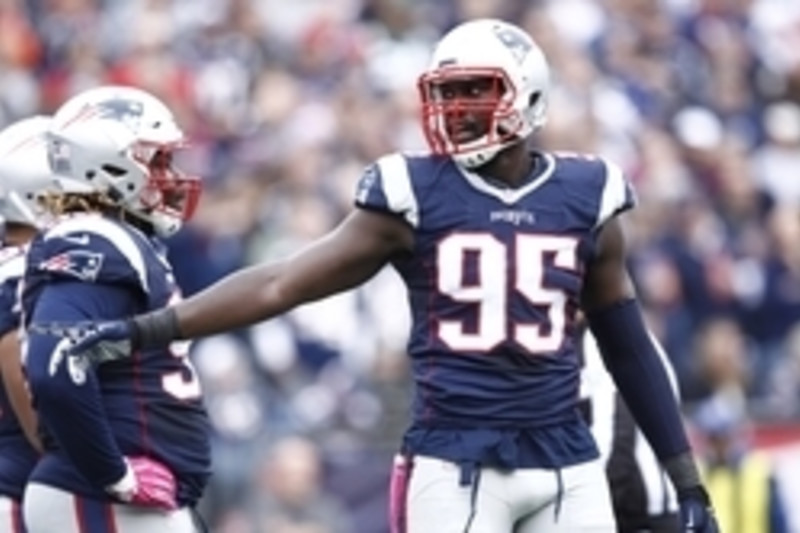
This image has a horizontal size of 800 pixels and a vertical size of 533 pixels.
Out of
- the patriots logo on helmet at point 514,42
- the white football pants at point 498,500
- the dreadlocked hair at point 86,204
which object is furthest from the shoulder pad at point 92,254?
the patriots logo on helmet at point 514,42

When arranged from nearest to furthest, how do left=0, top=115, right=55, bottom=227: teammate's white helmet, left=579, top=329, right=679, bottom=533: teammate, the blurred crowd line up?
left=0, top=115, right=55, bottom=227: teammate's white helmet → left=579, top=329, right=679, bottom=533: teammate → the blurred crowd

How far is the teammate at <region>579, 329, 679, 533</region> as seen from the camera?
852 cm

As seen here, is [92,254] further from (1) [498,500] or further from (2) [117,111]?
(1) [498,500]

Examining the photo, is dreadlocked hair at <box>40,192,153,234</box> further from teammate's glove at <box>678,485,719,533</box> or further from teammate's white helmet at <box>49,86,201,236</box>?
teammate's glove at <box>678,485,719,533</box>

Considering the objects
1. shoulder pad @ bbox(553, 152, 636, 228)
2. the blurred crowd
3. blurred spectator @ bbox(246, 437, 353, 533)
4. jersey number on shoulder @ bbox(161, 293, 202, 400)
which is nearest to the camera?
shoulder pad @ bbox(553, 152, 636, 228)

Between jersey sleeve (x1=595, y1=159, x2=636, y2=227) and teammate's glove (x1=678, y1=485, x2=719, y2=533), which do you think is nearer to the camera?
jersey sleeve (x1=595, y1=159, x2=636, y2=227)

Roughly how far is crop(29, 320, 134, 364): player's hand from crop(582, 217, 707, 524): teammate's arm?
1217 mm

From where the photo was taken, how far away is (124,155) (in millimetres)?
7684

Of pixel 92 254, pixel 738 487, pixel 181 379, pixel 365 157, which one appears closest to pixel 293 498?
Answer: pixel 738 487

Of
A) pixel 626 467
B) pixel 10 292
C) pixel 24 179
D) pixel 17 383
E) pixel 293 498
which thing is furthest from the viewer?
pixel 293 498

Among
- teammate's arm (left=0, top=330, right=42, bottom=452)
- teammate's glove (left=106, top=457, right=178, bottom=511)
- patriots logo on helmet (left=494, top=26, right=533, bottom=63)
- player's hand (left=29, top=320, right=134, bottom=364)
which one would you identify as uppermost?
patriots logo on helmet (left=494, top=26, right=533, bottom=63)

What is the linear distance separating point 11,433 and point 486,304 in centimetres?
143

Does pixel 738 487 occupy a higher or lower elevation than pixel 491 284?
lower

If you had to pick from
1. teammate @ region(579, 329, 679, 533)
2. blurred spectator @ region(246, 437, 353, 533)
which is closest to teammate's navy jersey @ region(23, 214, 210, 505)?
teammate @ region(579, 329, 679, 533)
